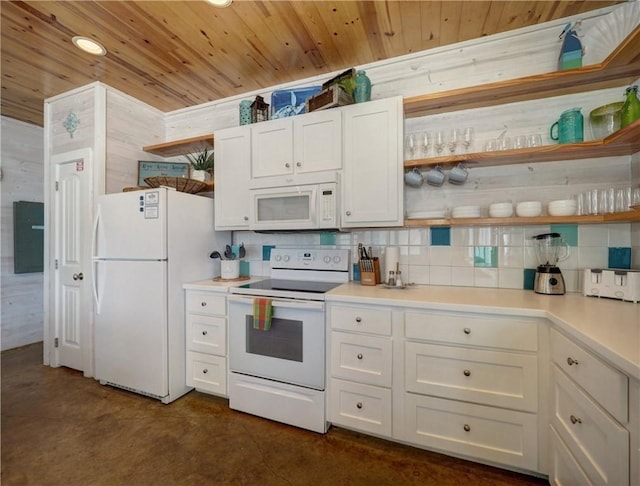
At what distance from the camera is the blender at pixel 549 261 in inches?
66.8

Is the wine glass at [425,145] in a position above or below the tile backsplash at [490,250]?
above

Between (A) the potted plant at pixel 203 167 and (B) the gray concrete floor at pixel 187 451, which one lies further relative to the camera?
(A) the potted plant at pixel 203 167

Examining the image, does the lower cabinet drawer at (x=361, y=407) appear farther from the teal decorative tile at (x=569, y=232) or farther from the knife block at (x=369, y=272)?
the teal decorative tile at (x=569, y=232)

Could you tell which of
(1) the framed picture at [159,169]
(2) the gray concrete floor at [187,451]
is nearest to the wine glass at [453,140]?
(2) the gray concrete floor at [187,451]

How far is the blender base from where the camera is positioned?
5.56ft

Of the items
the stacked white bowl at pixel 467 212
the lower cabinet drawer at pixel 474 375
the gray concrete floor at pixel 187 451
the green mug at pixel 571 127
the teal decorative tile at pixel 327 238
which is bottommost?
the gray concrete floor at pixel 187 451

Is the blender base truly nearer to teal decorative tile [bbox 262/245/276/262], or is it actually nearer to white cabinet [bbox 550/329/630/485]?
white cabinet [bbox 550/329/630/485]

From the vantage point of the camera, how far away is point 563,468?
3.96 feet

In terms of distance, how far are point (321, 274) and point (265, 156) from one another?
3.50 feet

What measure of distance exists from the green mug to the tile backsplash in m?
0.53

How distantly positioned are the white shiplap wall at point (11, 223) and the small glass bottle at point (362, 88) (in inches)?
158

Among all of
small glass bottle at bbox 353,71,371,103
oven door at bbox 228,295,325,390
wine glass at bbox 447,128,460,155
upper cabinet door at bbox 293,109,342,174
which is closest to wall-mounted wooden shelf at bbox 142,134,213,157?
upper cabinet door at bbox 293,109,342,174

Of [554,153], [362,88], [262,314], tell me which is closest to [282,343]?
[262,314]

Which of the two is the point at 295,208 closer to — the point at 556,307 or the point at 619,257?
the point at 556,307
